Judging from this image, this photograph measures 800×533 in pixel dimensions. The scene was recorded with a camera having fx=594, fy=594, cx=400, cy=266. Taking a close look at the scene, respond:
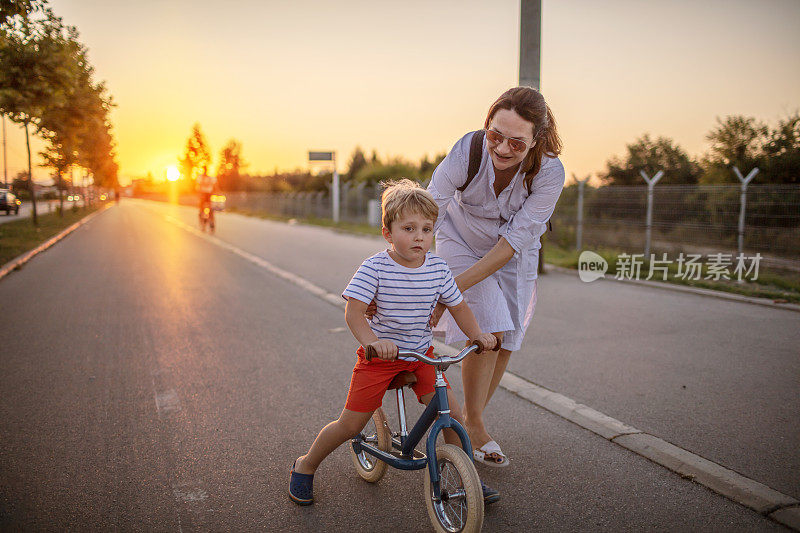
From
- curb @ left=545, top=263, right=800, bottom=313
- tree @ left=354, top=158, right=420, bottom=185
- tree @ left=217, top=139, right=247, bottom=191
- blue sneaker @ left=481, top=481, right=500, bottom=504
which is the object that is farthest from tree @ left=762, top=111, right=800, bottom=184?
tree @ left=217, top=139, right=247, bottom=191

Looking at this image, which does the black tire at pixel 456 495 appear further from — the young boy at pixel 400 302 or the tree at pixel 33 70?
the tree at pixel 33 70

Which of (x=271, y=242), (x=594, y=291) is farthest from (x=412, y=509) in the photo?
(x=271, y=242)

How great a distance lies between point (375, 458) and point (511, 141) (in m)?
1.66

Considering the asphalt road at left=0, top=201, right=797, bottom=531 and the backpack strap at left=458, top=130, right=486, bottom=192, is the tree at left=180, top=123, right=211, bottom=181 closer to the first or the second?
the asphalt road at left=0, top=201, right=797, bottom=531

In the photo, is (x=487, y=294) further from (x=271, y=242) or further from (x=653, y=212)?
(x=271, y=242)

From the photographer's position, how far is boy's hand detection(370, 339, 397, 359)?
2.27 metres

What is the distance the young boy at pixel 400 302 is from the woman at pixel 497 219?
0.48 ft

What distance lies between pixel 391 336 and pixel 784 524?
73.3 inches

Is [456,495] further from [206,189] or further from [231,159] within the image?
[231,159]

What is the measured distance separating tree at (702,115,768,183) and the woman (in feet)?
54.4

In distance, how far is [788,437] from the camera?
3.48 m

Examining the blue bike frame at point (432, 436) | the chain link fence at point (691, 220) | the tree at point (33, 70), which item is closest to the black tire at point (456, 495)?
the blue bike frame at point (432, 436)

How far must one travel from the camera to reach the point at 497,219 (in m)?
3.08

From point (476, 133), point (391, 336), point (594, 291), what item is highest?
point (476, 133)
